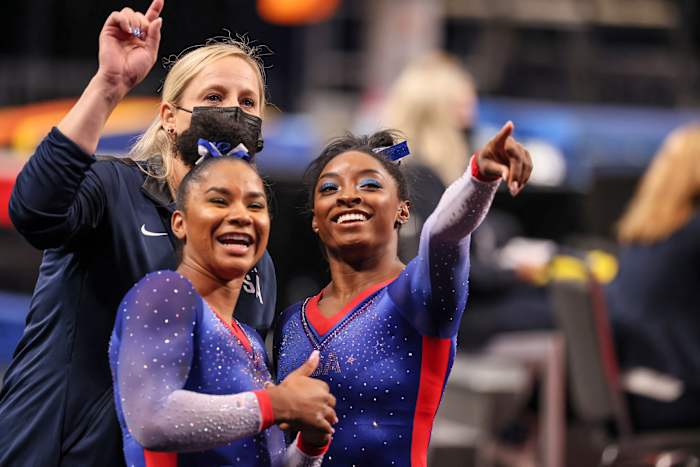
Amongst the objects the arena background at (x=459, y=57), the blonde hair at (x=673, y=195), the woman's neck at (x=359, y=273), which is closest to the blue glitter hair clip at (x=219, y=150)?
the woman's neck at (x=359, y=273)

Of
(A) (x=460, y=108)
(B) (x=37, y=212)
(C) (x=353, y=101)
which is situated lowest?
(C) (x=353, y=101)

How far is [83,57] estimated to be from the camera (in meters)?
12.5

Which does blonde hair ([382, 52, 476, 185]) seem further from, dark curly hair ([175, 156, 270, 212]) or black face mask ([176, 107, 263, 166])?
dark curly hair ([175, 156, 270, 212])

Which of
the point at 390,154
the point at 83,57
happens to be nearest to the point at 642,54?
the point at 83,57

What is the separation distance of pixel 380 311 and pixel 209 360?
13.4 inches

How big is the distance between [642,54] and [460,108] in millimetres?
8877

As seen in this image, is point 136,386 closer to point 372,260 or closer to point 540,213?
point 372,260

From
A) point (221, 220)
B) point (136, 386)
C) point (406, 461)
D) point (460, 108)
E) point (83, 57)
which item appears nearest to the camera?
point (136, 386)

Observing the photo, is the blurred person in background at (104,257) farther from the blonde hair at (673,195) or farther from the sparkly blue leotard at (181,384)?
the blonde hair at (673,195)

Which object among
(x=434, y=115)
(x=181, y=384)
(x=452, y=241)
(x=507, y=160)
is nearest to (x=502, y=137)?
(x=507, y=160)

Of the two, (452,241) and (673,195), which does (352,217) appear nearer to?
(452,241)

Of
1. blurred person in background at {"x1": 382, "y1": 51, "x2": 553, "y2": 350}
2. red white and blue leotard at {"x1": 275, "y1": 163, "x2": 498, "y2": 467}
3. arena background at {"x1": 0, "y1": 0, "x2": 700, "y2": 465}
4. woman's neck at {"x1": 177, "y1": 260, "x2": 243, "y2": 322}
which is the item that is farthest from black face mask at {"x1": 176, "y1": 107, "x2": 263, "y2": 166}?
arena background at {"x1": 0, "y1": 0, "x2": 700, "y2": 465}

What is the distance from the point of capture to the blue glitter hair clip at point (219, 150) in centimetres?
192

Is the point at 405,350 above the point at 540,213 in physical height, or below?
above
